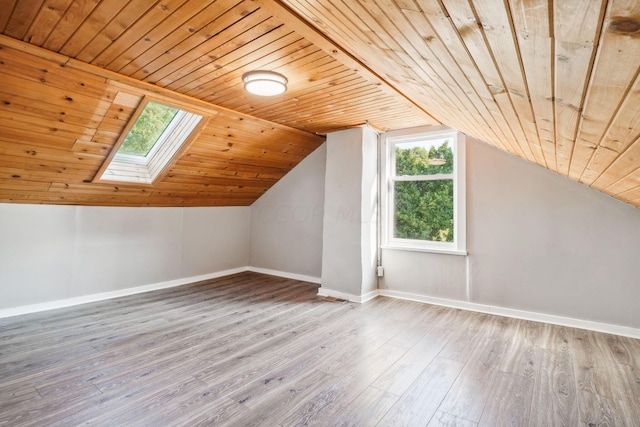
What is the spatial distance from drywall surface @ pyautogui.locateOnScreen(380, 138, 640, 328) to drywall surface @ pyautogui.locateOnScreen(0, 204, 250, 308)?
3.15 meters

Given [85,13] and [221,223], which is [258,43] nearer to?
[85,13]

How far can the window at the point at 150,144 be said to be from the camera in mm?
3238

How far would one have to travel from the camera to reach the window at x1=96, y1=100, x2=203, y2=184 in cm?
324

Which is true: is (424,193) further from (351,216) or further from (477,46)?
(477,46)

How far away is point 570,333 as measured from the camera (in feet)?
9.39

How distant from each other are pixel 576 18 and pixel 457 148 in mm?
3234

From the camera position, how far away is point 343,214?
391 centimetres

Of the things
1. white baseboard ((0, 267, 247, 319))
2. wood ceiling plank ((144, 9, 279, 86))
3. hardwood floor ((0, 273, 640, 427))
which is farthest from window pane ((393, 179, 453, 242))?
white baseboard ((0, 267, 247, 319))

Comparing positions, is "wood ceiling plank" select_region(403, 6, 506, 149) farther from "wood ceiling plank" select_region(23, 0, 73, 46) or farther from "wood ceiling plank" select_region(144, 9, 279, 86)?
"wood ceiling plank" select_region(23, 0, 73, 46)

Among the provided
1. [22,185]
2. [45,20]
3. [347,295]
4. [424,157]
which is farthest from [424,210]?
[22,185]

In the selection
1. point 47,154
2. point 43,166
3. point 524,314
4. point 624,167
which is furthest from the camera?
point 524,314

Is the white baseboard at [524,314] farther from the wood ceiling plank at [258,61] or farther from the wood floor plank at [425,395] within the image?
the wood ceiling plank at [258,61]

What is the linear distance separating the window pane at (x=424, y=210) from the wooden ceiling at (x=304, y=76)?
777 millimetres

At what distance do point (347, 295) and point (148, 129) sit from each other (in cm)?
291
